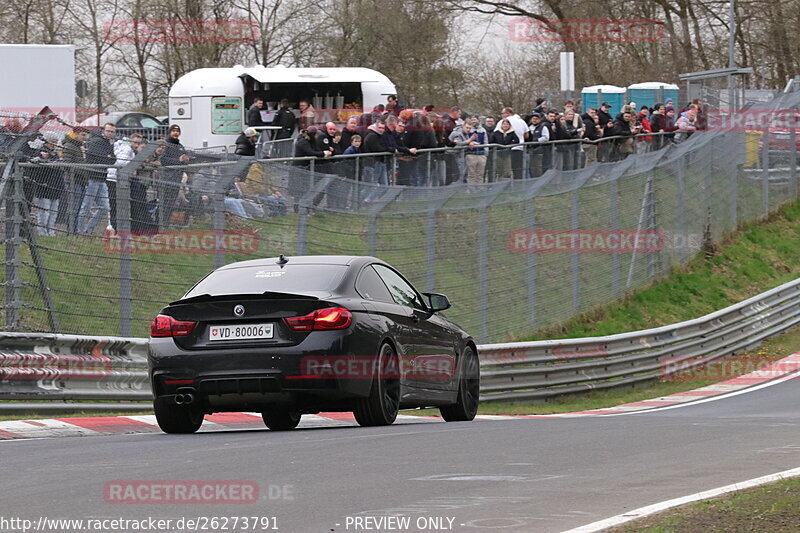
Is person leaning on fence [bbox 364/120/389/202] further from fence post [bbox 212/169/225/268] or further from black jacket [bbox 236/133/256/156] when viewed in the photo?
fence post [bbox 212/169/225/268]

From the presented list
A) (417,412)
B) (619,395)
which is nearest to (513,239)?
(619,395)

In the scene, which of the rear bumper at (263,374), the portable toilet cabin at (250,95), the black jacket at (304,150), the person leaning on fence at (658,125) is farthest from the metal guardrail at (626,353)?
the portable toilet cabin at (250,95)

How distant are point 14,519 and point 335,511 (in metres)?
1.54

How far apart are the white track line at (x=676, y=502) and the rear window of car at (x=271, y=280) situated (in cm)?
414

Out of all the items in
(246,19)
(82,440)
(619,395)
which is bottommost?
(619,395)

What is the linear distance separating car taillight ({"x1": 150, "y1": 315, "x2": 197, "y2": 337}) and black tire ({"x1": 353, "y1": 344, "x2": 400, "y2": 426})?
147 cm

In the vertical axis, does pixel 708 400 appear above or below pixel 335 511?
below

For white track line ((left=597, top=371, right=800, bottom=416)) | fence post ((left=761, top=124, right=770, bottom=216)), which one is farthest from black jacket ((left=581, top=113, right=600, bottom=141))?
fence post ((left=761, top=124, right=770, bottom=216))

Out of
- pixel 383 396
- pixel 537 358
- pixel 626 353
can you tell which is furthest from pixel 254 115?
pixel 383 396

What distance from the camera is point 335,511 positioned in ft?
24.1

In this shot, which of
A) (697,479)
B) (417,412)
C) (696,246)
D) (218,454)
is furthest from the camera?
(696,246)

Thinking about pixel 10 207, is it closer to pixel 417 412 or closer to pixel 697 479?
pixel 417 412

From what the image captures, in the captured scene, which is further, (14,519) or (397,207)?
(397,207)

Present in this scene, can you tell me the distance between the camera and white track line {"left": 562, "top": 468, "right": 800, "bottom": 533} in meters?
6.80
